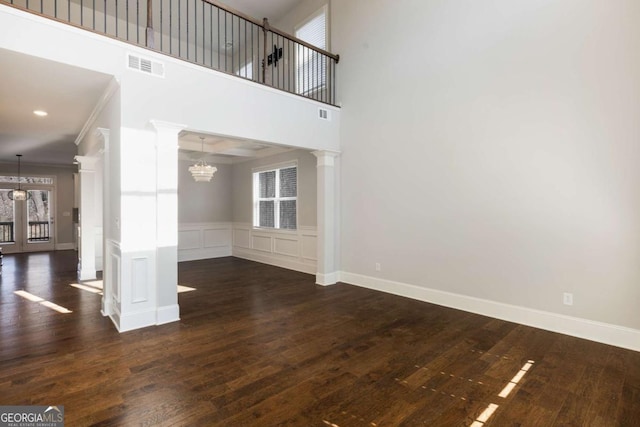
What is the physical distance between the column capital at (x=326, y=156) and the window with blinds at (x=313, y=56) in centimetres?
116

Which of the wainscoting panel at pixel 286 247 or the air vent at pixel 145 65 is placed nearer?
the air vent at pixel 145 65

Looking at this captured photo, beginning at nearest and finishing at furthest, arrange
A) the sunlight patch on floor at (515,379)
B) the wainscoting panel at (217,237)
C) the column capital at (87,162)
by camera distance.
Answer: the sunlight patch on floor at (515,379) → the column capital at (87,162) → the wainscoting panel at (217,237)

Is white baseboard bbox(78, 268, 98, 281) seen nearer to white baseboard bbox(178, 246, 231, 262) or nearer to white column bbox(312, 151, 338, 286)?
white baseboard bbox(178, 246, 231, 262)

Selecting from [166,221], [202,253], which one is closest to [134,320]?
[166,221]

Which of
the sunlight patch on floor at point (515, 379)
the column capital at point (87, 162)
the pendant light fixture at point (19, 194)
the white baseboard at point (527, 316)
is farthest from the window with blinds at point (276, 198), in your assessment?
the pendant light fixture at point (19, 194)

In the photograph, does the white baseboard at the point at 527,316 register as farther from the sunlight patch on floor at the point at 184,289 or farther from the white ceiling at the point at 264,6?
the white ceiling at the point at 264,6

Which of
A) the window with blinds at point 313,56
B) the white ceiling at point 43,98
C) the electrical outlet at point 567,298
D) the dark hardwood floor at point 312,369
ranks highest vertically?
the window with blinds at point 313,56

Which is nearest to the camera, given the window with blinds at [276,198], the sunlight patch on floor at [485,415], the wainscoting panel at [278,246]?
the sunlight patch on floor at [485,415]

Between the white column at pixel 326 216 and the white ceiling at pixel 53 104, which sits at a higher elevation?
the white ceiling at pixel 53 104

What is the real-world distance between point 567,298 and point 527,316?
0.44 meters

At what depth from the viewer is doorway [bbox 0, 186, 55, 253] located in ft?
31.1

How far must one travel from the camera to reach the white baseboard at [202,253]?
25.5ft

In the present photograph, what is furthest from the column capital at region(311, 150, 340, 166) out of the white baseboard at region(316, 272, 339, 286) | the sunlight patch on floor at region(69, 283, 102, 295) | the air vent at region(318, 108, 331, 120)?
the sunlight patch on floor at region(69, 283, 102, 295)

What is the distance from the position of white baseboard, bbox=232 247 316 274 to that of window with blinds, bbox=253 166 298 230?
70 cm
